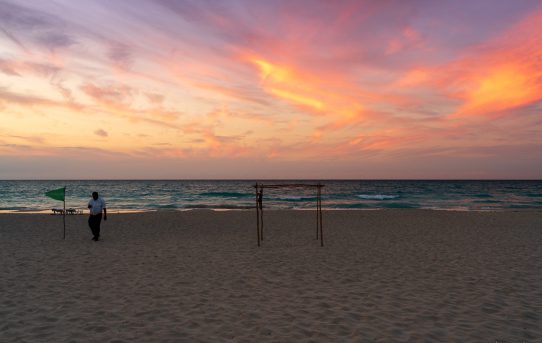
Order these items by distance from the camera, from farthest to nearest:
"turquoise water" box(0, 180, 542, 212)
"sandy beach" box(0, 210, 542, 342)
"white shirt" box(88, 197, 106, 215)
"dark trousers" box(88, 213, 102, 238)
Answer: "turquoise water" box(0, 180, 542, 212)
"dark trousers" box(88, 213, 102, 238)
"white shirt" box(88, 197, 106, 215)
"sandy beach" box(0, 210, 542, 342)

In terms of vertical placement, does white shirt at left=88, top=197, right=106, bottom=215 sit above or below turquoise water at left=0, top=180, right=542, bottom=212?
above

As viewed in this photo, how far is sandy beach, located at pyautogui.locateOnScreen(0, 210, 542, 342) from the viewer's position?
6.52 m

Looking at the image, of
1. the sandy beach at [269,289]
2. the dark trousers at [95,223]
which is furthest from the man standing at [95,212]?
the sandy beach at [269,289]

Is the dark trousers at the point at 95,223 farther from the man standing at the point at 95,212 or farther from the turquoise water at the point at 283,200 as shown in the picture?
the turquoise water at the point at 283,200

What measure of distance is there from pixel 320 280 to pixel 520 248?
9.83m

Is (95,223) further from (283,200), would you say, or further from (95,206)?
(283,200)

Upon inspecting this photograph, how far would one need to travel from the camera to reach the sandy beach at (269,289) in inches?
257

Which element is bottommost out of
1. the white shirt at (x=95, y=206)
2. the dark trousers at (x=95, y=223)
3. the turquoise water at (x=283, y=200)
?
the turquoise water at (x=283, y=200)

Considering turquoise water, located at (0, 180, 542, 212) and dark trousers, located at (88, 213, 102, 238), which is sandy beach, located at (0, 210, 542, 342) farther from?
turquoise water, located at (0, 180, 542, 212)

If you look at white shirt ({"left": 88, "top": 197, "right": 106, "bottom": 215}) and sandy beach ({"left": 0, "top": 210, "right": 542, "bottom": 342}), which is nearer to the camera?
sandy beach ({"left": 0, "top": 210, "right": 542, "bottom": 342})

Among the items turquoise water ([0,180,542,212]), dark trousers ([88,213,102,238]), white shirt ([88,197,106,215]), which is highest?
white shirt ([88,197,106,215])

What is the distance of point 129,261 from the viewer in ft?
40.1

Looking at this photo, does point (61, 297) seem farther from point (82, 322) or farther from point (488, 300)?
point (488, 300)

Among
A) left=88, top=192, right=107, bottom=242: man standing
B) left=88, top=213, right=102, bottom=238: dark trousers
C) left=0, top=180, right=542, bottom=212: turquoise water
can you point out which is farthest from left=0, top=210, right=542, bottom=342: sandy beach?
left=0, top=180, right=542, bottom=212: turquoise water
